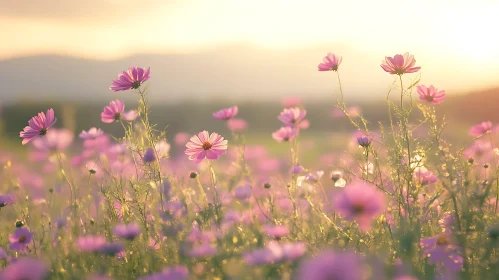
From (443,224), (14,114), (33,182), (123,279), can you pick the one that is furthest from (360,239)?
(14,114)

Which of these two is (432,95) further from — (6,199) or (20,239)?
(6,199)

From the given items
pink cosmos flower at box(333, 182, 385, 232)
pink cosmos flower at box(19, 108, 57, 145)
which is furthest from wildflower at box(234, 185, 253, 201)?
pink cosmos flower at box(333, 182, 385, 232)

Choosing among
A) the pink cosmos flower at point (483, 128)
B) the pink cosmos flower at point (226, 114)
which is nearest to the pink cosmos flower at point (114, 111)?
the pink cosmos flower at point (226, 114)

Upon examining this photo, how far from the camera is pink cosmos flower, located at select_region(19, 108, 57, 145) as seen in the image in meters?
A: 2.40

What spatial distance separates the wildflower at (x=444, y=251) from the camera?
162 cm

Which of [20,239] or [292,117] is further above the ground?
[292,117]

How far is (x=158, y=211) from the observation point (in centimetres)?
251

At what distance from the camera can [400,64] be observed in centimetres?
214

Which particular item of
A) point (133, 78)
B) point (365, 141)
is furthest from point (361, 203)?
point (133, 78)

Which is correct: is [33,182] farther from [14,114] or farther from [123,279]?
[14,114]

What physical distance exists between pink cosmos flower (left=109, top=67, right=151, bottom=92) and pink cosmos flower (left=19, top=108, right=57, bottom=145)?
39 cm

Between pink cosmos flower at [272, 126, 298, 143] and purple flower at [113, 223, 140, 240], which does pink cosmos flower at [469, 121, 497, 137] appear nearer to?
pink cosmos flower at [272, 126, 298, 143]

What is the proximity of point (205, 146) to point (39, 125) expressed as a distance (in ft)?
2.49

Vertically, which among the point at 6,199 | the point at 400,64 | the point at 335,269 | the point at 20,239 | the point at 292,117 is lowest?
the point at 20,239
